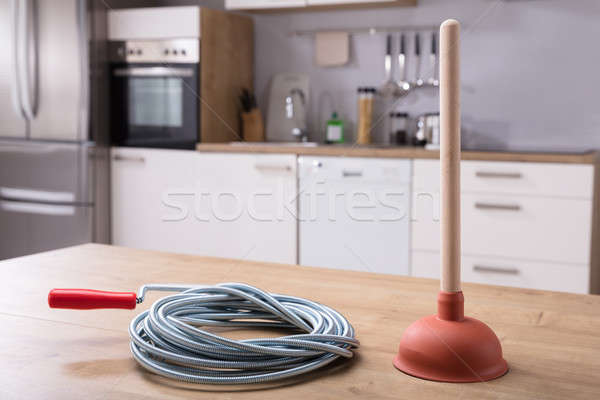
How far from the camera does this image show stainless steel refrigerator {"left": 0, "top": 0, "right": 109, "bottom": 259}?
3.50m

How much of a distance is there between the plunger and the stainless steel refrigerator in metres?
3.29

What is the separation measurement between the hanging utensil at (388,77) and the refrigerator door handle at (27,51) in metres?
1.85

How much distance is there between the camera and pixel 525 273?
2.86 metres

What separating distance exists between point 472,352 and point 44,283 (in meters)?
0.55

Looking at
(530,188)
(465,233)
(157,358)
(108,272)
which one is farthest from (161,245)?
(157,358)

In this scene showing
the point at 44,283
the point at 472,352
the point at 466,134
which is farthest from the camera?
the point at 466,134

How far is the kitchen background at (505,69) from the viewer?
3.21 meters

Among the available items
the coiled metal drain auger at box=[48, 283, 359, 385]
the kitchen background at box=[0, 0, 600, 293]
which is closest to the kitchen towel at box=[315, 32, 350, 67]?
the kitchen background at box=[0, 0, 600, 293]

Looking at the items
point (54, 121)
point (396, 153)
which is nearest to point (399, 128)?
point (396, 153)

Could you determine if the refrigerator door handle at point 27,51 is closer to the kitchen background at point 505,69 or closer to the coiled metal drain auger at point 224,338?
the kitchen background at point 505,69

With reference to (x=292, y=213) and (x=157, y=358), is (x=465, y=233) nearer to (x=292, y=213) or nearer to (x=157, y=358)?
(x=292, y=213)

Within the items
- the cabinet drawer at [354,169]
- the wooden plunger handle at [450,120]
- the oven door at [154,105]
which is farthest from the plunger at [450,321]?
the oven door at [154,105]

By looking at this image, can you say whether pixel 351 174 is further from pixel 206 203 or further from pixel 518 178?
pixel 206 203

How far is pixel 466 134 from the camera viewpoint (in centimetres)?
346
